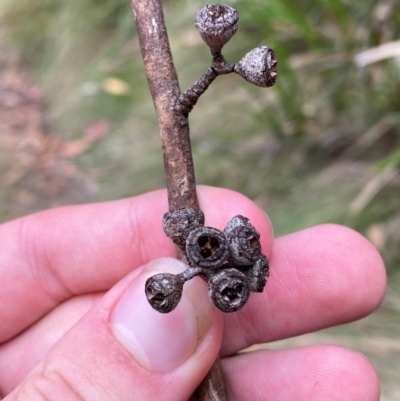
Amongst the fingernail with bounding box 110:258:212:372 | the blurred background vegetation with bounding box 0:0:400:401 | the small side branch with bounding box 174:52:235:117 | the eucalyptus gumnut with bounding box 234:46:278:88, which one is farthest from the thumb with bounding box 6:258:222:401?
the blurred background vegetation with bounding box 0:0:400:401

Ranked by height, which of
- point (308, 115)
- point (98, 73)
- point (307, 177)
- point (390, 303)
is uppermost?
point (98, 73)

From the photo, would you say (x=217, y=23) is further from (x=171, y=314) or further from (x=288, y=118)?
(x=288, y=118)

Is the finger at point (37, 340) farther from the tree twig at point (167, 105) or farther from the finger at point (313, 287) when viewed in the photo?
the tree twig at point (167, 105)

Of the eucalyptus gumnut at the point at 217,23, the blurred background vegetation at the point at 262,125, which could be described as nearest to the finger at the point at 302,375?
the blurred background vegetation at the point at 262,125

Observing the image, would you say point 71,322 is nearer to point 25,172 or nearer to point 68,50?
point 25,172

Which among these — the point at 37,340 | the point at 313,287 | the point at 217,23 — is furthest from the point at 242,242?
the point at 37,340

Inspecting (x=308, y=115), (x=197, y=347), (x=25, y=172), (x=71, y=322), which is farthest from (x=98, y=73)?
(x=197, y=347)
